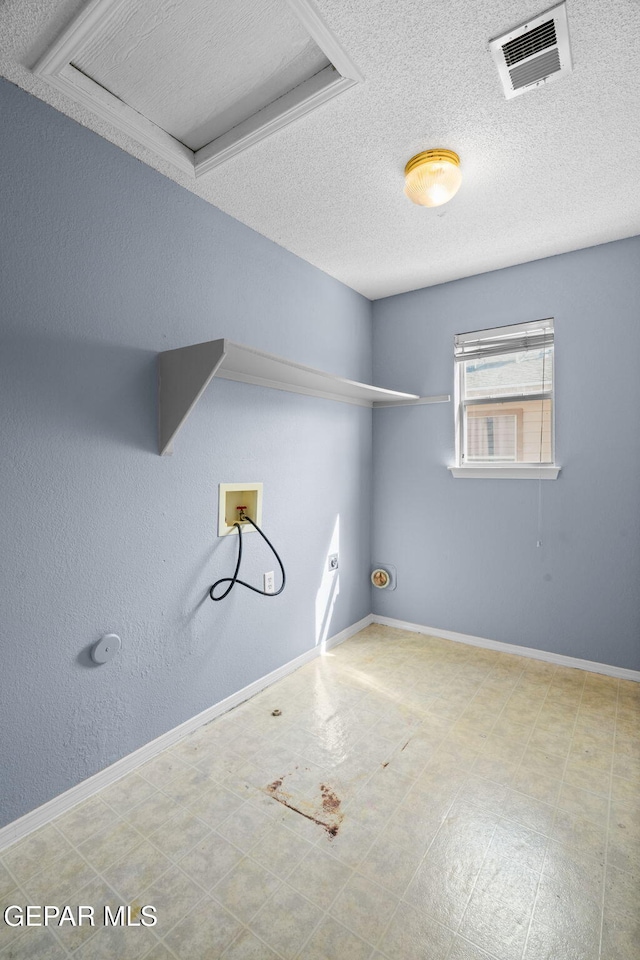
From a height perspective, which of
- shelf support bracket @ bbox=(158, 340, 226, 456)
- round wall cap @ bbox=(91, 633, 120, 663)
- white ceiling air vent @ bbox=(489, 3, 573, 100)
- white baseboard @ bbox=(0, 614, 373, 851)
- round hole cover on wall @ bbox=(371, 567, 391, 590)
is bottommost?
white baseboard @ bbox=(0, 614, 373, 851)

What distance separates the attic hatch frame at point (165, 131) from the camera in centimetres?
125

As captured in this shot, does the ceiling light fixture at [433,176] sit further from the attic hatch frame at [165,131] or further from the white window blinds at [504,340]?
the white window blinds at [504,340]

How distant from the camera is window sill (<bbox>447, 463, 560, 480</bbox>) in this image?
2724 millimetres

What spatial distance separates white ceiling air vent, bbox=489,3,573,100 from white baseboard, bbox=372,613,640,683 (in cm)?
274

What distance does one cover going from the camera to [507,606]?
2.90m

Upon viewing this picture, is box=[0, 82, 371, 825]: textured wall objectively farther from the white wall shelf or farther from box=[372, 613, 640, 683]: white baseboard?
box=[372, 613, 640, 683]: white baseboard

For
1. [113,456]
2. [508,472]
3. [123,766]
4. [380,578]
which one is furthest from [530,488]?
[123,766]

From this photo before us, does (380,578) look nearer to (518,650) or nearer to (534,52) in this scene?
(518,650)

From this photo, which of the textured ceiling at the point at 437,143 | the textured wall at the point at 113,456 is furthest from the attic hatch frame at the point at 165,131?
the textured wall at the point at 113,456

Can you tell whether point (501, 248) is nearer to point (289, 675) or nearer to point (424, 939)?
point (289, 675)

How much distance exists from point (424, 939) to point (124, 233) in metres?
2.44

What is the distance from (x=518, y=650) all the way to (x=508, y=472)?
1111mm

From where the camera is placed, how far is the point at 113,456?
1755 mm

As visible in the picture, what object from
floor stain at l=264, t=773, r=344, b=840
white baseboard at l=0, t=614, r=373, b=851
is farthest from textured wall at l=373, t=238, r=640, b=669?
floor stain at l=264, t=773, r=344, b=840
